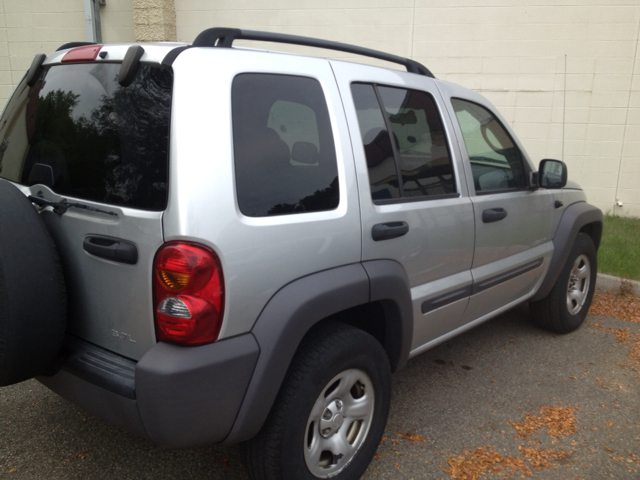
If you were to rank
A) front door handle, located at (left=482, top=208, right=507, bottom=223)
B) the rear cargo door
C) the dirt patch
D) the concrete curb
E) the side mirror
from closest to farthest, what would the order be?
the rear cargo door
front door handle, located at (left=482, top=208, right=507, bottom=223)
the side mirror
the dirt patch
the concrete curb

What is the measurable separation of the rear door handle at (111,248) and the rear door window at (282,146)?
0.42 m

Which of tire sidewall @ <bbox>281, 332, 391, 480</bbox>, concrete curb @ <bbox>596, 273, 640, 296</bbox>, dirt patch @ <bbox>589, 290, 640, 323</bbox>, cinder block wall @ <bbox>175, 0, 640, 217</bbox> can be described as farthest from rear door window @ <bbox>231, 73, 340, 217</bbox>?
cinder block wall @ <bbox>175, 0, 640, 217</bbox>

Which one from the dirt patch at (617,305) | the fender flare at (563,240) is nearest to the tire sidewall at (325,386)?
the fender flare at (563,240)

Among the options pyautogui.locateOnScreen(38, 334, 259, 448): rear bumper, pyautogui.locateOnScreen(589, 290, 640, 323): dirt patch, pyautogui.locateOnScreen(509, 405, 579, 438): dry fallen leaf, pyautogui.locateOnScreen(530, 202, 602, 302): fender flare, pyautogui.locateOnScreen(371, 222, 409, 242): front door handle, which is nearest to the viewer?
pyautogui.locateOnScreen(38, 334, 259, 448): rear bumper

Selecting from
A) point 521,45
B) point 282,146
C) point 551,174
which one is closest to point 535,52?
point 521,45

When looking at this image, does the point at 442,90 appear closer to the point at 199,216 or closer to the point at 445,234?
the point at 445,234

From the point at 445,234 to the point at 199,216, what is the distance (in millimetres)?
1487

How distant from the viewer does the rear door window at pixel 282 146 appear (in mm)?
2014

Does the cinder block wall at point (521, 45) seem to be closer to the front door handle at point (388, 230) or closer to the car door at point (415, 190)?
the car door at point (415, 190)

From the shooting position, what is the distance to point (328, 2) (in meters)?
8.23

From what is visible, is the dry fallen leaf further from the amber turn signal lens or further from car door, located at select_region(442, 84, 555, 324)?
the amber turn signal lens

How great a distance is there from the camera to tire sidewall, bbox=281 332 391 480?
7.00ft

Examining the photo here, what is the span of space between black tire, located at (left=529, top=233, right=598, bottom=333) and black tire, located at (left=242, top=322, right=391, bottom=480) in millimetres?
2205

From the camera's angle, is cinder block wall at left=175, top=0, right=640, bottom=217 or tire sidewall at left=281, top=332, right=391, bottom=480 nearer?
tire sidewall at left=281, top=332, right=391, bottom=480
